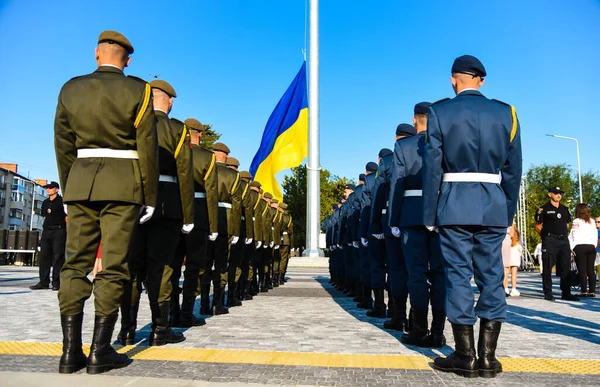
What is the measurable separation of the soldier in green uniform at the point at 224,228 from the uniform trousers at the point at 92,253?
135 inches

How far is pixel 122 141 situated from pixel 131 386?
5.87ft

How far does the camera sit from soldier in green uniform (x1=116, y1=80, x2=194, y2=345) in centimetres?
483

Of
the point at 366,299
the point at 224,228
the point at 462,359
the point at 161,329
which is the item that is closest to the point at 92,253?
the point at 161,329

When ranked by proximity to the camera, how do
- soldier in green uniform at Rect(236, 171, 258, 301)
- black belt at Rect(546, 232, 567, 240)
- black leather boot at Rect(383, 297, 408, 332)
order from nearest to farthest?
1. black leather boot at Rect(383, 297, 408, 332)
2. soldier in green uniform at Rect(236, 171, 258, 301)
3. black belt at Rect(546, 232, 567, 240)

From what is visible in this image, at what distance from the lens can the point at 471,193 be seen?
4.13 m

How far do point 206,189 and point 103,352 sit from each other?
8.43 ft

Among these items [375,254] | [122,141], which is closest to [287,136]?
[375,254]

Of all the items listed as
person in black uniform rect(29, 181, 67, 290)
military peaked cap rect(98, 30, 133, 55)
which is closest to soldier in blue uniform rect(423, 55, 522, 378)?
military peaked cap rect(98, 30, 133, 55)

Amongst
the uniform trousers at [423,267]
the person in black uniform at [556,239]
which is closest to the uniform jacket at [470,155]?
the uniform trousers at [423,267]

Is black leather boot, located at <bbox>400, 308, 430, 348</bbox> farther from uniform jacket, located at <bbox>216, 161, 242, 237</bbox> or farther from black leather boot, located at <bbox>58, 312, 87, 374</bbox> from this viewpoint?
uniform jacket, located at <bbox>216, 161, 242, 237</bbox>

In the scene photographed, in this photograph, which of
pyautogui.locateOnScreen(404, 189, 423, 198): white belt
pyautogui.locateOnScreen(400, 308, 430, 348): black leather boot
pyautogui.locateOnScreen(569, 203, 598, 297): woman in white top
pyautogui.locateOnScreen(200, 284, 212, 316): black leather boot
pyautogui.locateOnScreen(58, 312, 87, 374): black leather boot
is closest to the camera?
pyautogui.locateOnScreen(58, 312, 87, 374): black leather boot

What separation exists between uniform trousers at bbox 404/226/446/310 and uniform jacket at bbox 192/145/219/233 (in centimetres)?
217

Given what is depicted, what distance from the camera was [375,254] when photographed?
7.64m

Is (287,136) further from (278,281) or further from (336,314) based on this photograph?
(336,314)
